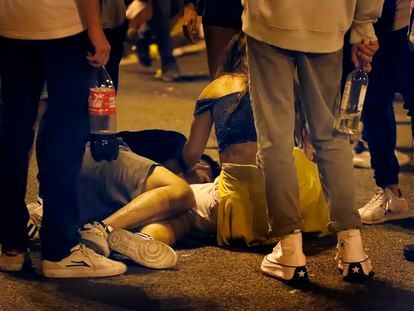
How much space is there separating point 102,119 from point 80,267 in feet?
2.06

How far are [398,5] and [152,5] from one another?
491 centimetres

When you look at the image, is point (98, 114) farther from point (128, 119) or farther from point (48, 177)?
point (128, 119)

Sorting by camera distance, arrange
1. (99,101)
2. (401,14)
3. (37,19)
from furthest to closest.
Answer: (401,14)
(99,101)
(37,19)

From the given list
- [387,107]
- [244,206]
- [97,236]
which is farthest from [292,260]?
[387,107]

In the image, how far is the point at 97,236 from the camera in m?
4.22

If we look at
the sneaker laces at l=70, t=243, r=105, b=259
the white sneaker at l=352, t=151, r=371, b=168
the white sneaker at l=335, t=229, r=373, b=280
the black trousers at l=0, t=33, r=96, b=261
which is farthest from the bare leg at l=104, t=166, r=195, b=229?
the white sneaker at l=352, t=151, r=371, b=168

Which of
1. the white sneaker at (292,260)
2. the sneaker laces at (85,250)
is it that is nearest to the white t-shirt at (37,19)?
the sneaker laces at (85,250)

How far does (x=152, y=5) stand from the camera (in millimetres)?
9352

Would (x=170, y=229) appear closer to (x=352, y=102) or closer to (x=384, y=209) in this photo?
(x=352, y=102)

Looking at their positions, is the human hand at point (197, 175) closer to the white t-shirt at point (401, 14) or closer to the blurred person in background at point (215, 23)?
the blurred person in background at point (215, 23)

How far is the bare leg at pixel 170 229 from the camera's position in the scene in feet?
14.4

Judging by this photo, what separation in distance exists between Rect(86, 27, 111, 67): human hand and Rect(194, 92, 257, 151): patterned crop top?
88cm

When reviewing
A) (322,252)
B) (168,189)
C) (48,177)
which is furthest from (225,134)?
(48,177)

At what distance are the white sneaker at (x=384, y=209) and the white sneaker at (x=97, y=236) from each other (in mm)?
1356
